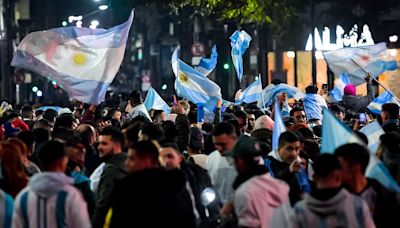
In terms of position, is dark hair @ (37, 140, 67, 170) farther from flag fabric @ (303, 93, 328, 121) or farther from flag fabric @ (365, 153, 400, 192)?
flag fabric @ (303, 93, 328, 121)

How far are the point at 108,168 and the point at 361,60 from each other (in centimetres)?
1092

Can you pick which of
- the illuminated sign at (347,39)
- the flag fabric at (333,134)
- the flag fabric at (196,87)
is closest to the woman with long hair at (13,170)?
the flag fabric at (333,134)

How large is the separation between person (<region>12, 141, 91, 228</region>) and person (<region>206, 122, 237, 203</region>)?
2.23m

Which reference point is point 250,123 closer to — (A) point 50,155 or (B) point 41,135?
(B) point 41,135

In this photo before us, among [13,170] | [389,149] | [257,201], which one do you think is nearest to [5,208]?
[13,170]

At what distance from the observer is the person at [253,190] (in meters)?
9.20

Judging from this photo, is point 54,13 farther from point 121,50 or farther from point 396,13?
point 121,50

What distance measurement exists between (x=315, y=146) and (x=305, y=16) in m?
34.2

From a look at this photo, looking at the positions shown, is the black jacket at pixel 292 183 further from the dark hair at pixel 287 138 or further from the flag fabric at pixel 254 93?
the flag fabric at pixel 254 93

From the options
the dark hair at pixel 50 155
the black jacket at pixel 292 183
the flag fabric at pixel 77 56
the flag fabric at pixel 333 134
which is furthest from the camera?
the flag fabric at pixel 77 56

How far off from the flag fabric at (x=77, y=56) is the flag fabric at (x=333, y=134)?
6967mm

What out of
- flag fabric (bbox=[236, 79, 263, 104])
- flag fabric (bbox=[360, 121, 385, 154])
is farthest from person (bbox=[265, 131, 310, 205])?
flag fabric (bbox=[236, 79, 263, 104])

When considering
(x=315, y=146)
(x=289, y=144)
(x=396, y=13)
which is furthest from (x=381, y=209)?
(x=396, y=13)

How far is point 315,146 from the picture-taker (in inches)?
527
